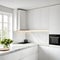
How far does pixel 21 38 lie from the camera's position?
5.02 m

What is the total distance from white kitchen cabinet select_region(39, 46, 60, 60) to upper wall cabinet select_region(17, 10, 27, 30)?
40.5 inches

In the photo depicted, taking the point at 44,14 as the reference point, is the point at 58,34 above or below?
below

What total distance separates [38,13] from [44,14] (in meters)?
0.26

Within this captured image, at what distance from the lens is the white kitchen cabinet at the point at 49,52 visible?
4.15 metres

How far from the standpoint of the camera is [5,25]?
4559mm

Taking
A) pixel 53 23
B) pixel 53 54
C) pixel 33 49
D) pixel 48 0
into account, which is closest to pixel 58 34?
pixel 53 23

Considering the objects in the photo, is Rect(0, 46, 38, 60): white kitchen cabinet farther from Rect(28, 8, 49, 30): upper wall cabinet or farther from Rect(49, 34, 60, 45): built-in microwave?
Rect(28, 8, 49, 30): upper wall cabinet

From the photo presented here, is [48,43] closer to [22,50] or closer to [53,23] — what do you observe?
[53,23]

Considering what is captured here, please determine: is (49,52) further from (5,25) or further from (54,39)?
(5,25)

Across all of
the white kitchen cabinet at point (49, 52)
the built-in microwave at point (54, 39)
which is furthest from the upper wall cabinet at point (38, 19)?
the white kitchen cabinet at point (49, 52)

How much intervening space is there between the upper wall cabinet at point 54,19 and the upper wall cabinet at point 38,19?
20 cm

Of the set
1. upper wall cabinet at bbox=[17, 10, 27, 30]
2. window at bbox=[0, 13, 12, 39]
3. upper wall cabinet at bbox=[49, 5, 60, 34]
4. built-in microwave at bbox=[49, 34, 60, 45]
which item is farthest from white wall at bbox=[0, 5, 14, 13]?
built-in microwave at bbox=[49, 34, 60, 45]

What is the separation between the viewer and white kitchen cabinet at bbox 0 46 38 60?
310 centimetres

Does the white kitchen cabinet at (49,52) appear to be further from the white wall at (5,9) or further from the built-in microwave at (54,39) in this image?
the white wall at (5,9)
